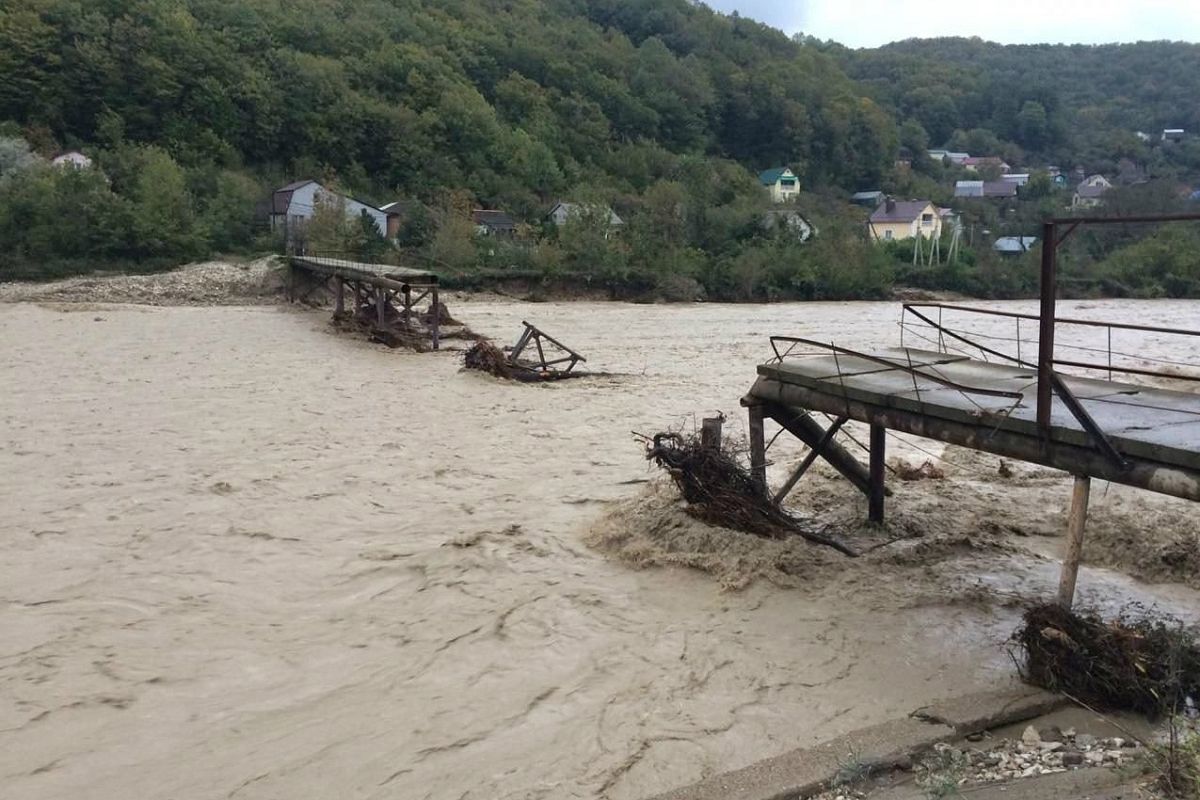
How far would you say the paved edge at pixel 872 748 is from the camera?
4398 mm

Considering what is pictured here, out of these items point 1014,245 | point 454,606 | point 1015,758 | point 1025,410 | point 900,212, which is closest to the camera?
point 1015,758

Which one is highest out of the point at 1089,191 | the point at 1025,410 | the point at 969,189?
the point at 969,189

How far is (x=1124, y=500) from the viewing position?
30.9 ft

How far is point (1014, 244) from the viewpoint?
6894 cm

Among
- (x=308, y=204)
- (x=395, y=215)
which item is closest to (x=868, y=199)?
(x=395, y=215)

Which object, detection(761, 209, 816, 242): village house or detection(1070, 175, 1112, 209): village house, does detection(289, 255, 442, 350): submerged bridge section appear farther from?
detection(1070, 175, 1112, 209): village house

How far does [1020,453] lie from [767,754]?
88.3 inches

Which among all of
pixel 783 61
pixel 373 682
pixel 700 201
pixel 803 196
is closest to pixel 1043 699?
pixel 373 682

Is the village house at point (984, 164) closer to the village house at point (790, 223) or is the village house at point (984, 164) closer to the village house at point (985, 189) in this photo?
the village house at point (985, 189)

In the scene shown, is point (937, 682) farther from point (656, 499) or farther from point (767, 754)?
point (656, 499)

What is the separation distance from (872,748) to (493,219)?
58.2 meters

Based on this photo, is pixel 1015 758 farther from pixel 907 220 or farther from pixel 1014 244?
pixel 907 220

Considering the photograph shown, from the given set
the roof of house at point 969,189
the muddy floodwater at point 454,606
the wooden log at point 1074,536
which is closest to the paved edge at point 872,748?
the muddy floodwater at point 454,606

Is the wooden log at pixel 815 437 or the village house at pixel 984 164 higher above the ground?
the village house at pixel 984 164
